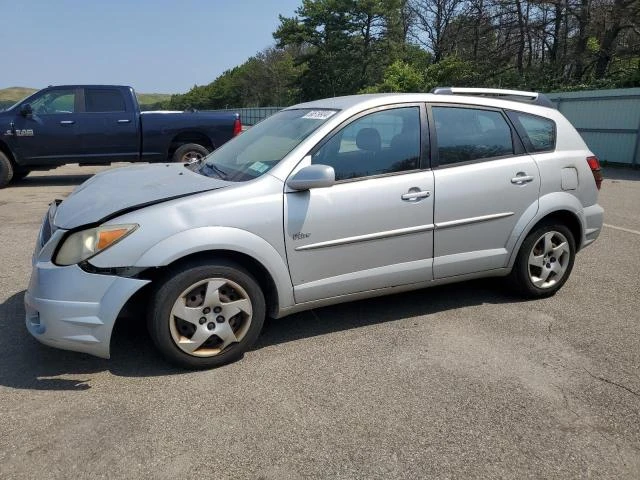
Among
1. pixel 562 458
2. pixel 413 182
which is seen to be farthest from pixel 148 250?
pixel 562 458

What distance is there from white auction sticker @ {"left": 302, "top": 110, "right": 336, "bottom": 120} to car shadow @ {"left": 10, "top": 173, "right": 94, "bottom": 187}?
8383mm

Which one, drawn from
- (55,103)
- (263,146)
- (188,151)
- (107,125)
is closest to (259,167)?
(263,146)

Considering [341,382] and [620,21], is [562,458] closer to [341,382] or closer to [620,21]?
[341,382]

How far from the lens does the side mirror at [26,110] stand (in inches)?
413

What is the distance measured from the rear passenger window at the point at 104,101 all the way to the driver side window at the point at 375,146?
8.47 metres

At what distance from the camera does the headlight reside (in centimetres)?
311

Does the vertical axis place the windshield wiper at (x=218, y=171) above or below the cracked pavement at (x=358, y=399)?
above

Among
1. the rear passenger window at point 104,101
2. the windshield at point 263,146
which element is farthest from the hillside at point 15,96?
the windshield at point 263,146

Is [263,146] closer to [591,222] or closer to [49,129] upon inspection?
[591,222]

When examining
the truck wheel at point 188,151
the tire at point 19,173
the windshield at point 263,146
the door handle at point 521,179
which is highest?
the windshield at point 263,146

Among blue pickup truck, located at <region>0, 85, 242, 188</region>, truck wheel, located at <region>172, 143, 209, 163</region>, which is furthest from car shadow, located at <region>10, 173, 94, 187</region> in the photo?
truck wheel, located at <region>172, 143, 209, 163</region>

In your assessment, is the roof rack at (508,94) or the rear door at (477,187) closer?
the rear door at (477,187)

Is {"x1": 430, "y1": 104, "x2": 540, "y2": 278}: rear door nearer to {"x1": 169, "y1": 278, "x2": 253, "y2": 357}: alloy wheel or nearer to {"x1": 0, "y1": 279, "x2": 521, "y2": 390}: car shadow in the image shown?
{"x1": 0, "y1": 279, "x2": 521, "y2": 390}: car shadow

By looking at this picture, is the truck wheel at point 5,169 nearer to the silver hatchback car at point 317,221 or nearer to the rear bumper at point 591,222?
the silver hatchback car at point 317,221
